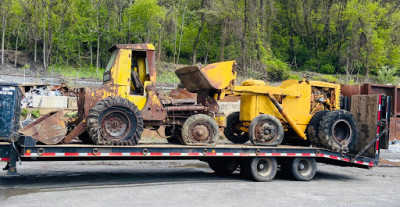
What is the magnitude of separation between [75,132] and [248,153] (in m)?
4.32

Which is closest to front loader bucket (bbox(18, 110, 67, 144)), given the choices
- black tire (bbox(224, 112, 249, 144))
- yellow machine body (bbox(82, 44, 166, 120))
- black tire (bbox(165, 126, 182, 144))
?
yellow machine body (bbox(82, 44, 166, 120))

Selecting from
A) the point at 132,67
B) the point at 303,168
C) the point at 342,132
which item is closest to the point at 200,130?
the point at 132,67

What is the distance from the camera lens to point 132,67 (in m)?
10.9

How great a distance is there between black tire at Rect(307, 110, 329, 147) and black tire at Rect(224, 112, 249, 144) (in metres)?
1.98

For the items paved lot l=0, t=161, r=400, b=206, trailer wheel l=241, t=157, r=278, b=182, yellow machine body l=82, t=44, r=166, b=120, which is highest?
yellow machine body l=82, t=44, r=166, b=120

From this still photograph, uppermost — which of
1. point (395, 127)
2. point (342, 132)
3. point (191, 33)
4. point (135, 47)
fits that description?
point (191, 33)

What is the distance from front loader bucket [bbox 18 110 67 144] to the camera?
895 cm

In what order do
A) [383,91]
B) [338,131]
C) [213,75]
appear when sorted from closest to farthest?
[213,75], [338,131], [383,91]

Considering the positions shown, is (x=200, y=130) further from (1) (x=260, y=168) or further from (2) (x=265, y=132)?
(1) (x=260, y=168)

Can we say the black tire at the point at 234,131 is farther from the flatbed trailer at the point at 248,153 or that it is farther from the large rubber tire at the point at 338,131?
the large rubber tire at the point at 338,131

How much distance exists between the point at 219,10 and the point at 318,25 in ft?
60.5

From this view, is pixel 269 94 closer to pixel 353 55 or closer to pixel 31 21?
pixel 31 21

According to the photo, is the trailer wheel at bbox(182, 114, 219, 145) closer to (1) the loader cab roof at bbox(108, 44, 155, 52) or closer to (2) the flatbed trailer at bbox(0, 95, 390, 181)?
(2) the flatbed trailer at bbox(0, 95, 390, 181)

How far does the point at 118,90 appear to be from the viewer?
10195 millimetres
